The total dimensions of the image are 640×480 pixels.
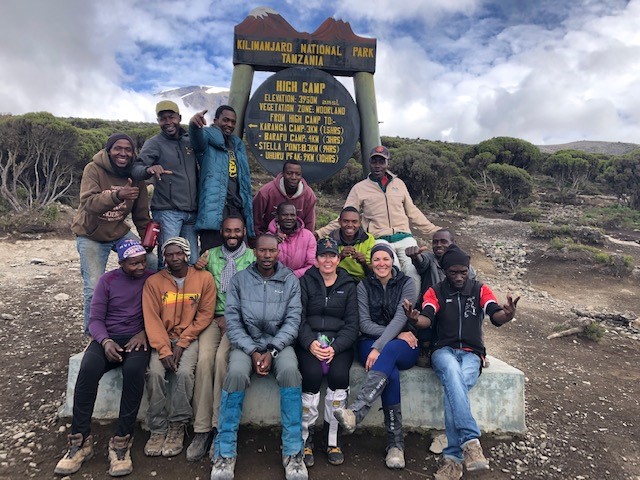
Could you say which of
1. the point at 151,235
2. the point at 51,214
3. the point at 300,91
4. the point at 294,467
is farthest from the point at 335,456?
the point at 51,214

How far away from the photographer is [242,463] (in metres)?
3.34

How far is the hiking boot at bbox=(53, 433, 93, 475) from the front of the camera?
3.12 metres

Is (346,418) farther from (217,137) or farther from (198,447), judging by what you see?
(217,137)

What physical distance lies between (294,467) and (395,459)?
2.58ft

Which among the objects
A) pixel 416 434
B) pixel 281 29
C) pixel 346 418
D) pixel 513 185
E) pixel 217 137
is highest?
pixel 281 29

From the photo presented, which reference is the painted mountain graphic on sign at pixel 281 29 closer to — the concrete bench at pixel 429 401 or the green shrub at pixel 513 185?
the concrete bench at pixel 429 401

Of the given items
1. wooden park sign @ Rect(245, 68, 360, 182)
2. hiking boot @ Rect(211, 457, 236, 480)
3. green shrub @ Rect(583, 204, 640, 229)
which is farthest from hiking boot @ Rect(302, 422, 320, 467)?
green shrub @ Rect(583, 204, 640, 229)

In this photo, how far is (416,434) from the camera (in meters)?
3.89

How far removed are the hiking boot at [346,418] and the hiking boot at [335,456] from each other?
26cm

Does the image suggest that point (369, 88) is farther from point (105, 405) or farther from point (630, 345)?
point (630, 345)

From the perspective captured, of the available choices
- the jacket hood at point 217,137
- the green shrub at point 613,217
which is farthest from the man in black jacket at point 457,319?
the green shrub at point 613,217

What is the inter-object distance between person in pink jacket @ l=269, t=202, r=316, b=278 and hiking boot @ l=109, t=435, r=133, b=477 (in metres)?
1.96

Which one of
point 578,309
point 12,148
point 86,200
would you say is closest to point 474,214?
point 578,309

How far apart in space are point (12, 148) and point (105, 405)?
49.1 ft
